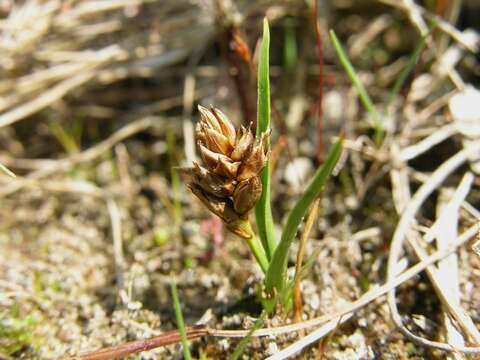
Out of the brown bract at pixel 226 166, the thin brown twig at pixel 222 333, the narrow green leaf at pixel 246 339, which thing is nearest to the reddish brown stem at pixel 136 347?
the thin brown twig at pixel 222 333

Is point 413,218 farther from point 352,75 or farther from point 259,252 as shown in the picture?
point 259,252

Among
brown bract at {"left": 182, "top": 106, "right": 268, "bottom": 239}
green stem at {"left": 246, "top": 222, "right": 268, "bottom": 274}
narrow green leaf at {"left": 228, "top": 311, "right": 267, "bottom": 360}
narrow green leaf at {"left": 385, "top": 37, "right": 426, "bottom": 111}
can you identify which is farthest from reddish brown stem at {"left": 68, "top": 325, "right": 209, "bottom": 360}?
narrow green leaf at {"left": 385, "top": 37, "right": 426, "bottom": 111}

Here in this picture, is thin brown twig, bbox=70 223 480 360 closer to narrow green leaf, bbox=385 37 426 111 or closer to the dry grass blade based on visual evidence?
the dry grass blade

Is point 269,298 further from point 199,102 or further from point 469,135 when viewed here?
point 199,102

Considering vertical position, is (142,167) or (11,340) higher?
(142,167)

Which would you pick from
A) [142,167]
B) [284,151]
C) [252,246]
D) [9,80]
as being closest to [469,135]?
[284,151]

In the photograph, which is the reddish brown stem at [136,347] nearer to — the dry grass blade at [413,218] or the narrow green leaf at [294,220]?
the narrow green leaf at [294,220]

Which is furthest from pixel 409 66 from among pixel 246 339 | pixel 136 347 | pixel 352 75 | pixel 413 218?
pixel 136 347
